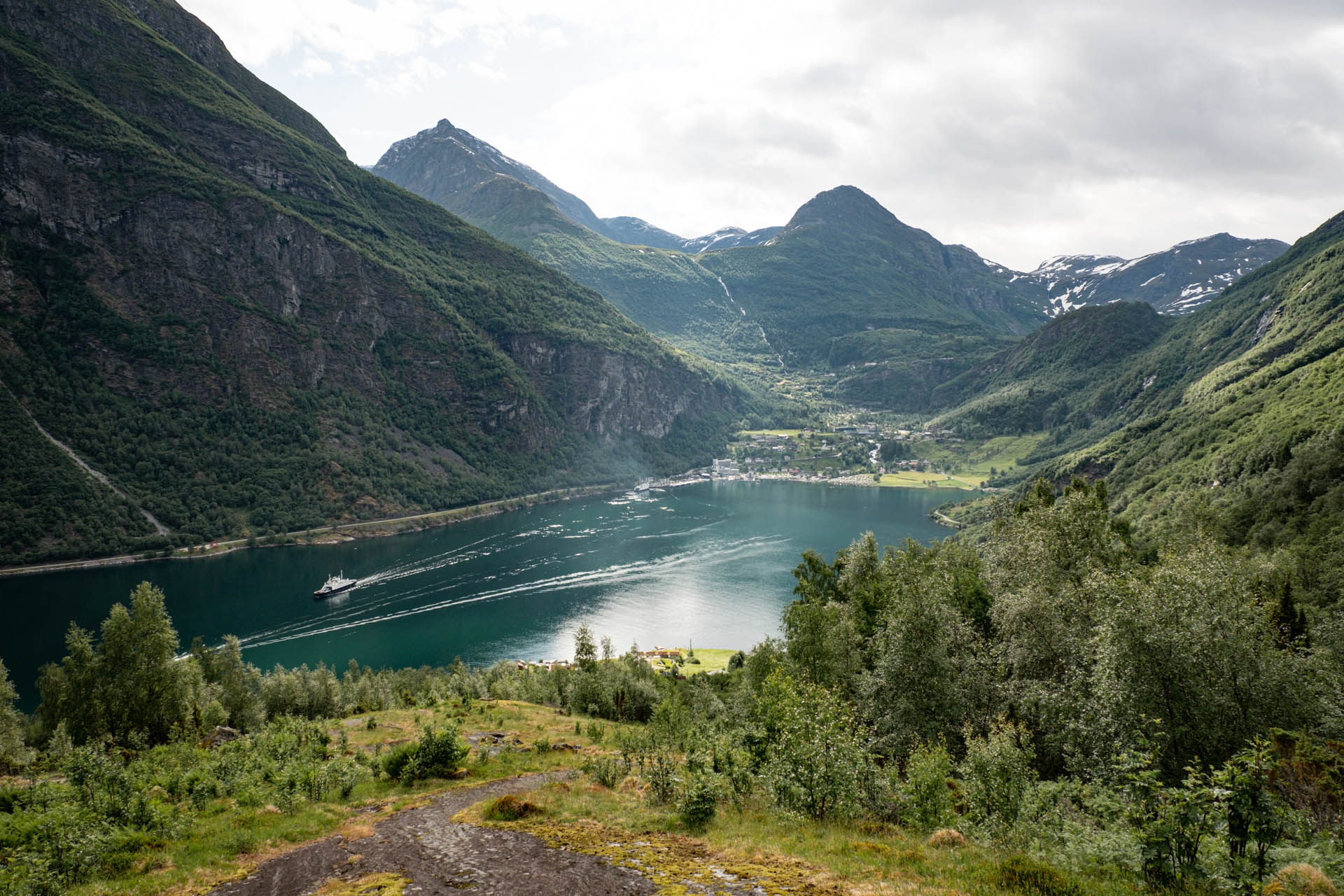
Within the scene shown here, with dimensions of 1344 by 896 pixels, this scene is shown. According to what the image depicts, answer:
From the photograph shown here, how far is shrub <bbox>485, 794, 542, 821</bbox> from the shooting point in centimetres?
1623

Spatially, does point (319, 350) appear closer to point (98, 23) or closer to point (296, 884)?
point (98, 23)

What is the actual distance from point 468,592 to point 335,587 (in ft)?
63.4

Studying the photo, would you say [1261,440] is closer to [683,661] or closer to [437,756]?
[683,661]

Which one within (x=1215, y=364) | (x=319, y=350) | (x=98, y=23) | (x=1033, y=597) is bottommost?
(x=1033, y=597)

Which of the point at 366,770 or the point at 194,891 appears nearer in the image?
the point at 194,891

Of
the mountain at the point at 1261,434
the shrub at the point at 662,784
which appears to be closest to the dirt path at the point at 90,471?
Result: the shrub at the point at 662,784

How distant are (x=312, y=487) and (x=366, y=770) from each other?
141m

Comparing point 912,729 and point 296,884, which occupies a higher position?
point 296,884

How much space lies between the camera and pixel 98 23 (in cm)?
19550

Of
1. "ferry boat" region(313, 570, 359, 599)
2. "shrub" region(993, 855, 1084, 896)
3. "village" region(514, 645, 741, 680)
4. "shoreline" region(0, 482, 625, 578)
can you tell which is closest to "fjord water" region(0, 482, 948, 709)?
"ferry boat" region(313, 570, 359, 599)

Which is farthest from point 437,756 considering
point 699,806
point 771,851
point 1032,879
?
point 1032,879

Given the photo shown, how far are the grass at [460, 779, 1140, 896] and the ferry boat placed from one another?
93.7 meters

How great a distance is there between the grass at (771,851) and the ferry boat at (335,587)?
93737 millimetres

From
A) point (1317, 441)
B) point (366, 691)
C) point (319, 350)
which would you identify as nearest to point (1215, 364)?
point (1317, 441)
